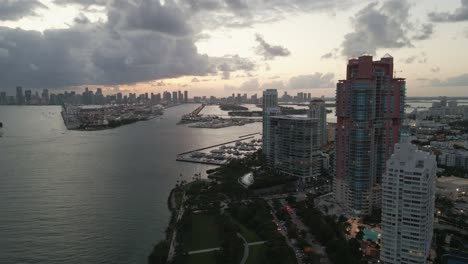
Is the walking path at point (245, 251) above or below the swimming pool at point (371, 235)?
below

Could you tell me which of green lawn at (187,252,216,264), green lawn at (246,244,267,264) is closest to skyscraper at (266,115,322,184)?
green lawn at (246,244,267,264)

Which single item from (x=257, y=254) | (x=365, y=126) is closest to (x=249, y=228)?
(x=257, y=254)

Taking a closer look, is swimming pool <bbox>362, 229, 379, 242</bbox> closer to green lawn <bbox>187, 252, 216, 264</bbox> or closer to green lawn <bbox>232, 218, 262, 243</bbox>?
green lawn <bbox>232, 218, 262, 243</bbox>

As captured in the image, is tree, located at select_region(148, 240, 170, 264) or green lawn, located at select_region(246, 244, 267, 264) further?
green lawn, located at select_region(246, 244, 267, 264)

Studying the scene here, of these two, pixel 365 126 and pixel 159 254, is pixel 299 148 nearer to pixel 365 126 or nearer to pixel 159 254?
pixel 365 126

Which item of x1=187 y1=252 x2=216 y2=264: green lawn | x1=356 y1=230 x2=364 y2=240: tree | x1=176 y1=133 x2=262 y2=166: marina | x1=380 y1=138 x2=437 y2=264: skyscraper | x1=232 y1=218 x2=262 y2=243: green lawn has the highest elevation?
x1=380 y1=138 x2=437 y2=264: skyscraper

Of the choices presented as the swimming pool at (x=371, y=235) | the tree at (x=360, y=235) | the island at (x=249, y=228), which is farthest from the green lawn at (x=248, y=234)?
the swimming pool at (x=371, y=235)

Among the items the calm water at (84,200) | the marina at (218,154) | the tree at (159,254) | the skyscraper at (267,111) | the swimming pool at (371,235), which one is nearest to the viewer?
the tree at (159,254)

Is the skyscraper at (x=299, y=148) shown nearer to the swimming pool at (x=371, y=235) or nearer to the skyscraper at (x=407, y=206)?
the swimming pool at (x=371, y=235)
